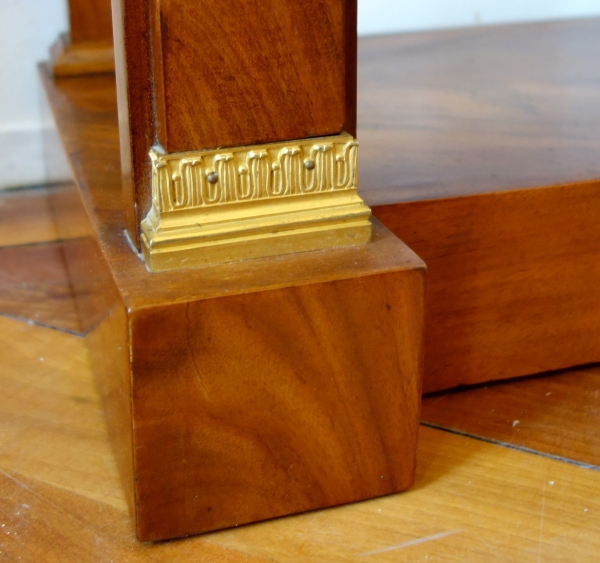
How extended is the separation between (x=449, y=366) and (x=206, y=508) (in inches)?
10.4

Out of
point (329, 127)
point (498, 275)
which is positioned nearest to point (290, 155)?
point (329, 127)

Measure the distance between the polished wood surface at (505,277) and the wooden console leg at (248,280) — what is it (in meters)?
0.10

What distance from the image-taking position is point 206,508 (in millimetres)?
618

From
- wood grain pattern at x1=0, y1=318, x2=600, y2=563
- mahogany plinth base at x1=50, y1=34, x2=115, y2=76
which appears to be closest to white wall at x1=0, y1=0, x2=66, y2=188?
mahogany plinth base at x1=50, y1=34, x2=115, y2=76

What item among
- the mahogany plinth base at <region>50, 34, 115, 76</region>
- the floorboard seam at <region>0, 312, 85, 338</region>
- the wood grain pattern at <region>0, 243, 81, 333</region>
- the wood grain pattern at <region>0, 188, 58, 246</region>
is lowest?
the floorboard seam at <region>0, 312, 85, 338</region>

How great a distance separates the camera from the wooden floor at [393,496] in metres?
0.61

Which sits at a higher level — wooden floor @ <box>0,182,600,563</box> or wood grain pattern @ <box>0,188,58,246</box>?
wood grain pattern @ <box>0,188,58,246</box>

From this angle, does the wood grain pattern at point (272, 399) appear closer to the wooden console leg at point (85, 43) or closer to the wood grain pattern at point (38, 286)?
the wood grain pattern at point (38, 286)

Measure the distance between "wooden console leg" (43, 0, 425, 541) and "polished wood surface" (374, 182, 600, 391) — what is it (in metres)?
0.10

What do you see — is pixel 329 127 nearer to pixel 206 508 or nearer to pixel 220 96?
pixel 220 96

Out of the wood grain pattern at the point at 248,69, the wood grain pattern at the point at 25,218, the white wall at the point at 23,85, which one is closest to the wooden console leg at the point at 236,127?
the wood grain pattern at the point at 248,69

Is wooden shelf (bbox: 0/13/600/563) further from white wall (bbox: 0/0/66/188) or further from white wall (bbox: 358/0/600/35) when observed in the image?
white wall (bbox: 358/0/600/35)

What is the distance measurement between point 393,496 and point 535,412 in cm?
17

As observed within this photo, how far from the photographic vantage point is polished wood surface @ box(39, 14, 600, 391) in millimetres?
726
